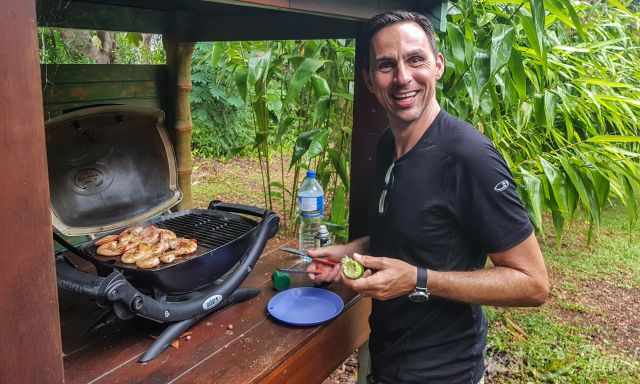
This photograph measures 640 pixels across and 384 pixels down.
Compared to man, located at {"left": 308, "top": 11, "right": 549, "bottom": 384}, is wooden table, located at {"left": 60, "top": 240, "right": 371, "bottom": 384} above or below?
below

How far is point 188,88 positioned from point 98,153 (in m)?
0.87

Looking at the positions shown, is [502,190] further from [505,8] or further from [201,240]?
[505,8]

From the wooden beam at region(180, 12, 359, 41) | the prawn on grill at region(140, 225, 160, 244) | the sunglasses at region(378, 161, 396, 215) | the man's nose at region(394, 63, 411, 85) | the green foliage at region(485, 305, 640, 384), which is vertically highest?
the wooden beam at region(180, 12, 359, 41)

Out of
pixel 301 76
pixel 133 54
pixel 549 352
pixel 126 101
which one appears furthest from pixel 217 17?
pixel 133 54

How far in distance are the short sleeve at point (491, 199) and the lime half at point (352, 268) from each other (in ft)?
1.11

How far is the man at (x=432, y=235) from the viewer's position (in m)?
1.27

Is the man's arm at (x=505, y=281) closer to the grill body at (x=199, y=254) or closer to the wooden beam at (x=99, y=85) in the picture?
the grill body at (x=199, y=254)

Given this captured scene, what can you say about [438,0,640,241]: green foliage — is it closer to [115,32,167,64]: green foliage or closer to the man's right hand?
the man's right hand

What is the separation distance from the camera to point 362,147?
203 centimetres

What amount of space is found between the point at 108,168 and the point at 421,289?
1.50 m

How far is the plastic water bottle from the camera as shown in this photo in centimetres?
225

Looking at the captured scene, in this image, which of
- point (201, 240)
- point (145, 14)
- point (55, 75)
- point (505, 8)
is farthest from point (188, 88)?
point (505, 8)

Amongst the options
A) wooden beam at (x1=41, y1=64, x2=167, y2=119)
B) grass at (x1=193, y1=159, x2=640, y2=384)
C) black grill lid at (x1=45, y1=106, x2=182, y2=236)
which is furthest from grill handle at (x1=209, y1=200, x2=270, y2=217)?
grass at (x1=193, y1=159, x2=640, y2=384)

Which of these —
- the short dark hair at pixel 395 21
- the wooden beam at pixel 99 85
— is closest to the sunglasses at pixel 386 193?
the short dark hair at pixel 395 21
